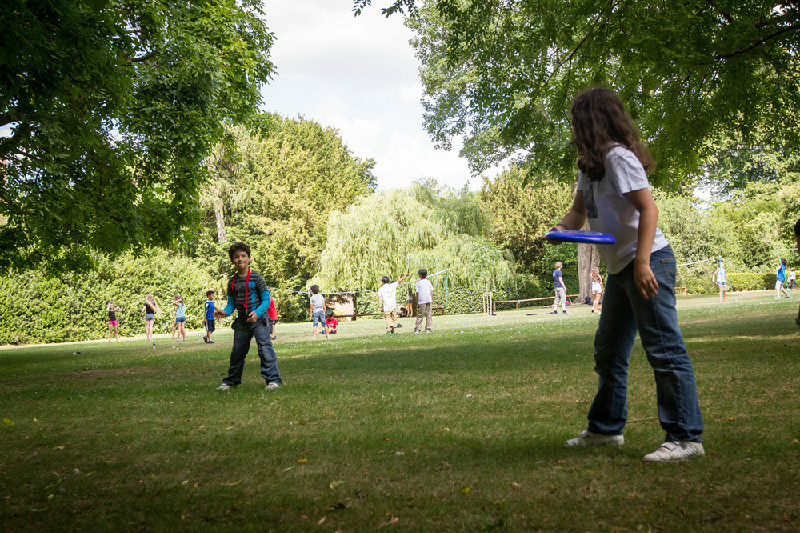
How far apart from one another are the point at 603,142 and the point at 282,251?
48772 millimetres

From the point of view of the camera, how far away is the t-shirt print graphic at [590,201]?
4289 mm

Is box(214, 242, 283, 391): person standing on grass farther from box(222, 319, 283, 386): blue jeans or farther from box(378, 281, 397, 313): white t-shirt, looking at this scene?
box(378, 281, 397, 313): white t-shirt

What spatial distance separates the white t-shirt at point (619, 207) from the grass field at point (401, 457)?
1.19 meters

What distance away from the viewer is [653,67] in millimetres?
12250

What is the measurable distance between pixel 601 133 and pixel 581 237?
70 cm

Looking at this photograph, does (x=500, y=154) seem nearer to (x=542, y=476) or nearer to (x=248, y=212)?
(x=248, y=212)

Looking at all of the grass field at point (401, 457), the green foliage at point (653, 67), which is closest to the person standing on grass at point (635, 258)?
the grass field at point (401, 457)

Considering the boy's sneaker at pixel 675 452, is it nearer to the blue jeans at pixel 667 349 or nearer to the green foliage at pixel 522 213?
the blue jeans at pixel 667 349

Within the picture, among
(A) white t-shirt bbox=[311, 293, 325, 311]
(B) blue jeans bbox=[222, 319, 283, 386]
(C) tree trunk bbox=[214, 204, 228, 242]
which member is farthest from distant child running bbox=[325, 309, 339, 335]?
(C) tree trunk bbox=[214, 204, 228, 242]

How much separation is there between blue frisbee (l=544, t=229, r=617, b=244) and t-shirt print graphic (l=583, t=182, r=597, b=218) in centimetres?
28

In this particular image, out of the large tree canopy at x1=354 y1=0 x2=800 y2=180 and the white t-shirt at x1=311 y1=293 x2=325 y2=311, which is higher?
the large tree canopy at x1=354 y1=0 x2=800 y2=180

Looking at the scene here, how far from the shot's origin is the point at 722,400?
6102 mm

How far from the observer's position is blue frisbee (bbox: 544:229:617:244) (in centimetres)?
387

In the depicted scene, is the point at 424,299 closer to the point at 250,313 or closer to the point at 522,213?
the point at 250,313
